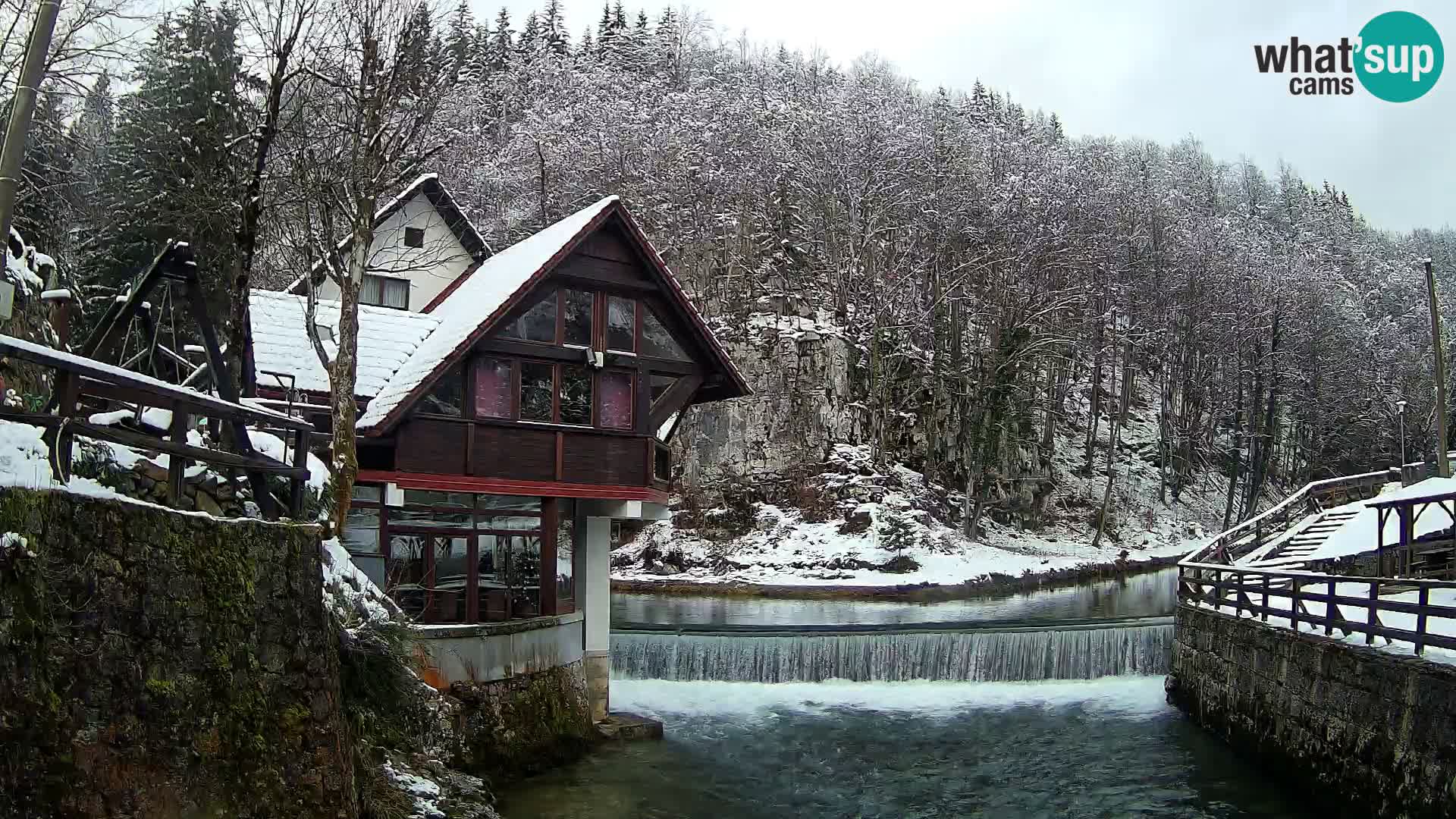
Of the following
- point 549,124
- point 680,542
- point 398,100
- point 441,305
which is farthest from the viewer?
point 549,124

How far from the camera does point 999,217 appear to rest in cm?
5138

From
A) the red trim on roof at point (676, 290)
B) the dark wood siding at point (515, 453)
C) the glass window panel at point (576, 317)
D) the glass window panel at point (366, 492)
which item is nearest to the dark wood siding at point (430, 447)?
the dark wood siding at point (515, 453)

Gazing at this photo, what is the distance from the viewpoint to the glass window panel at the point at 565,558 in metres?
21.3

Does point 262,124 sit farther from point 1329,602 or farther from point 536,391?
point 1329,602

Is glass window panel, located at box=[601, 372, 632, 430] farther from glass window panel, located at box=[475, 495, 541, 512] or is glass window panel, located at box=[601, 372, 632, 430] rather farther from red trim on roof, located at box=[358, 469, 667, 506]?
glass window panel, located at box=[475, 495, 541, 512]

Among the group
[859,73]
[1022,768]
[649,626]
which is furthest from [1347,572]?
[859,73]

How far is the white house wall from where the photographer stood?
93.9 ft

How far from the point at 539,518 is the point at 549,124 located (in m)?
35.9

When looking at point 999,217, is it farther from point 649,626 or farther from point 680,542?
point 649,626

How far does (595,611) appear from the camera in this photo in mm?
21750

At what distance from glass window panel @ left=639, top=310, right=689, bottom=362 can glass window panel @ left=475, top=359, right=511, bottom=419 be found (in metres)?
2.71

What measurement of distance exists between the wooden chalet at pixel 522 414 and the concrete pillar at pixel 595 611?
0.04 metres

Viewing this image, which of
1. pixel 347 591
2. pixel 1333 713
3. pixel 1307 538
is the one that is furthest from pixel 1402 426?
pixel 347 591

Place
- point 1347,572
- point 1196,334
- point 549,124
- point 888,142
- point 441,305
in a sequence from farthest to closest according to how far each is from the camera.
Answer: point 1196,334, point 549,124, point 888,142, point 1347,572, point 441,305
